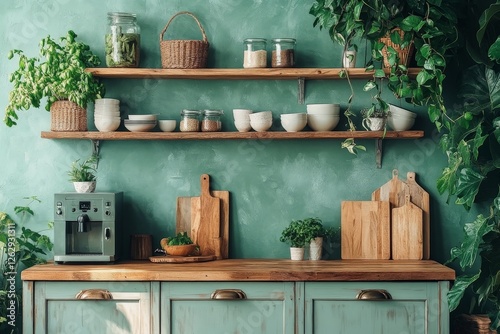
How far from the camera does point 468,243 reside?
403 centimetres

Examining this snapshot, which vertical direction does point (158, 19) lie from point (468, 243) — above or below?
above

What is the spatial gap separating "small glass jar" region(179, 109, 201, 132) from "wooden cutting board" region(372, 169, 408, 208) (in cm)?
107

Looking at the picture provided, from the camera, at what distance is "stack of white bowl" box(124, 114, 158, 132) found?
4.52 m

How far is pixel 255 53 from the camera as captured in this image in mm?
4535

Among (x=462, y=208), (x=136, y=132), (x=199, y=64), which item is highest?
(x=199, y=64)

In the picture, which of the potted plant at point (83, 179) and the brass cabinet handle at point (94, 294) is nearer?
the brass cabinet handle at point (94, 294)

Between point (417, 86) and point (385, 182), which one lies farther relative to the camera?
point (385, 182)

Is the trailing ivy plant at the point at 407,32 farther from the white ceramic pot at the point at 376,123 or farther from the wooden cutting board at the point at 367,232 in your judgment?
the wooden cutting board at the point at 367,232

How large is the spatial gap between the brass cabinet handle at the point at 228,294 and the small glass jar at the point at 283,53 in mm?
1269

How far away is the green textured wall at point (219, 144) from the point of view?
15.5 ft

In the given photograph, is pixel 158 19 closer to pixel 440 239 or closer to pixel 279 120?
pixel 279 120

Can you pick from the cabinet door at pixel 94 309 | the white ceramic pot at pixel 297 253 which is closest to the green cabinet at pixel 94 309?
the cabinet door at pixel 94 309

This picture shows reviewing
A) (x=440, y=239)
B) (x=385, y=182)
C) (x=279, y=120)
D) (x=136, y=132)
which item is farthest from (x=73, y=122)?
(x=440, y=239)

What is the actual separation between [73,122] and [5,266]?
2.95 feet
